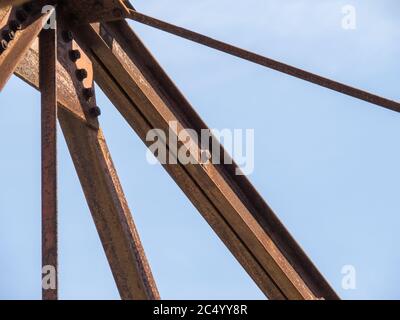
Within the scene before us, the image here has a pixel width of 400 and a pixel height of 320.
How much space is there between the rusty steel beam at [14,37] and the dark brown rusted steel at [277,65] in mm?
693

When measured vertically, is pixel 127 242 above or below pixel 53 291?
above

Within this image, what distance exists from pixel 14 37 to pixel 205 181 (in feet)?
5.11

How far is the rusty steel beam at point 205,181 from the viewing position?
5039 millimetres

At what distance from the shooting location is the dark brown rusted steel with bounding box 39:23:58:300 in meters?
3.84

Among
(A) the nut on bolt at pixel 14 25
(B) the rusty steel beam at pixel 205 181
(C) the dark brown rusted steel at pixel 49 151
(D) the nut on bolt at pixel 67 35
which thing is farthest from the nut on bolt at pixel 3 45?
(B) the rusty steel beam at pixel 205 181

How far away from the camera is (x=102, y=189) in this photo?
16.6 feet

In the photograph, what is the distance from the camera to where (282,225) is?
562cm

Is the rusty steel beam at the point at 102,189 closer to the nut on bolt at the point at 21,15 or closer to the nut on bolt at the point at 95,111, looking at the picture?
the nut on bolt at the point at 95,111

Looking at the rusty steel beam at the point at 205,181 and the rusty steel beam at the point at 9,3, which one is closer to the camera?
the rusty steel beam at the point at 9,3

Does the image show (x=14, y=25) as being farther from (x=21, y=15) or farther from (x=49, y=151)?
(x=49, y=151)
